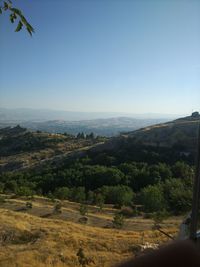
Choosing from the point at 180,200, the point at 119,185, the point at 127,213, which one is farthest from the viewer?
the point at 119,185

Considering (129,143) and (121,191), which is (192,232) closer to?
(121,191)

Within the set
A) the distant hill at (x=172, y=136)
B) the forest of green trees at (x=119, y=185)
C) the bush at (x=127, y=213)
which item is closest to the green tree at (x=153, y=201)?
the forest of green trees at (x=119, y=185)

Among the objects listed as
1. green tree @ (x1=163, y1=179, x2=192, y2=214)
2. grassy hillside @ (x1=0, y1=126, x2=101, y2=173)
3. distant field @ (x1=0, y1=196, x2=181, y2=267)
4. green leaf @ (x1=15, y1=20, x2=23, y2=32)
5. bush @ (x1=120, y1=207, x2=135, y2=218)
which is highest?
green leaf @ (x1=15, y1=20, x2=23, y2=32)

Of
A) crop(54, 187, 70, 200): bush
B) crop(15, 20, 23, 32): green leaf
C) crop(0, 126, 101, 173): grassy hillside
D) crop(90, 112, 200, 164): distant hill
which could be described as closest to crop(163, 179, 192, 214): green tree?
crop(54, 187, 70, 200): bush

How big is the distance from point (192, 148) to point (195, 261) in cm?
6280

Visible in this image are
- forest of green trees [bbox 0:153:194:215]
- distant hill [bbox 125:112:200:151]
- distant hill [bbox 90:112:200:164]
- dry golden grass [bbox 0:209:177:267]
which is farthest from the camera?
distant hill [bbox 125:112:200:151]

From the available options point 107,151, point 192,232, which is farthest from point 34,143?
point 192,232

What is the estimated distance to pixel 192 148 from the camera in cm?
6153

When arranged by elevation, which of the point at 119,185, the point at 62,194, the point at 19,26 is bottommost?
the point at 62,194

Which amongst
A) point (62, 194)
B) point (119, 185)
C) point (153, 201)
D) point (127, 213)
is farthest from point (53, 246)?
point (119, 185)

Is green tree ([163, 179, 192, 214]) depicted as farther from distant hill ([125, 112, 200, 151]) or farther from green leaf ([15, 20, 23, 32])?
distant hill ([125, 112, 200, 151])

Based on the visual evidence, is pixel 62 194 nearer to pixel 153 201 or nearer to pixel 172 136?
pixel 153 201

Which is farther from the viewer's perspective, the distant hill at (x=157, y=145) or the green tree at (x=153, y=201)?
the distant hill at (x=157, y=145)

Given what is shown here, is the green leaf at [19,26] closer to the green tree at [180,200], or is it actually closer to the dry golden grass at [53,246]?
the dry golden grass at [53,246]
